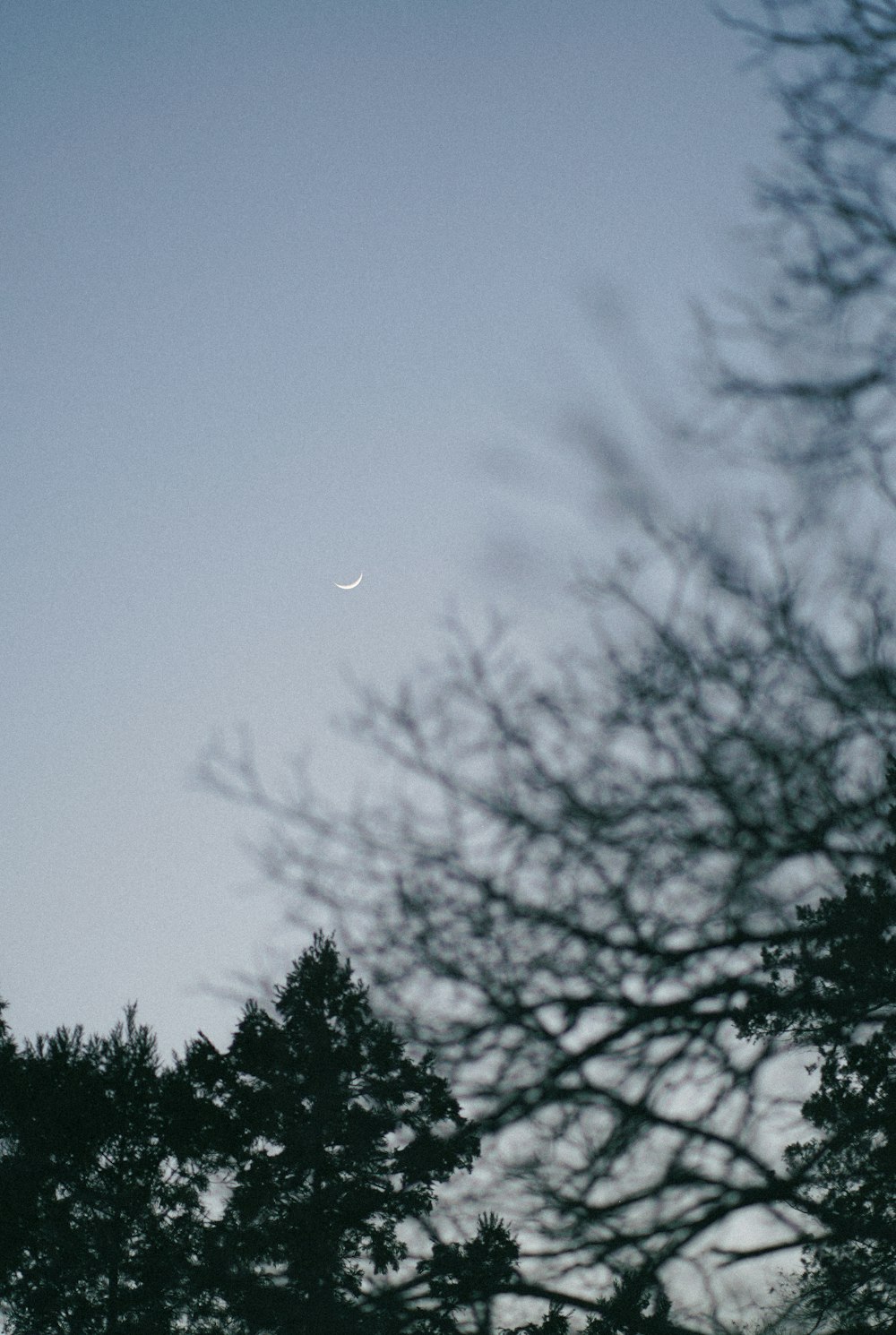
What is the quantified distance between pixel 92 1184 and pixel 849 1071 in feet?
70.5

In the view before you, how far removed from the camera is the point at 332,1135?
13.0ft

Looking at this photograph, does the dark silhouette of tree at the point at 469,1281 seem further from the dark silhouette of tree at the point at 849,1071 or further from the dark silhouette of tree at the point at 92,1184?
the dark silhouette of tree at the point at 92,1184

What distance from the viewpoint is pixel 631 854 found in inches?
161

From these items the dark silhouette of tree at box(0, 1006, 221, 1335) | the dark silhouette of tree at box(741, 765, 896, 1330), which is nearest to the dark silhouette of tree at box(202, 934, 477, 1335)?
the dark silhouette of tree at box(741, 765, 896, 1330)

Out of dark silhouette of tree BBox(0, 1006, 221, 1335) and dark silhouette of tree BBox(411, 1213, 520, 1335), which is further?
dark silhouette of tree BBox(0, 1006, 221, 1335)

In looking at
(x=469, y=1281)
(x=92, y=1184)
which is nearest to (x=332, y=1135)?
(x=469, y=1281)

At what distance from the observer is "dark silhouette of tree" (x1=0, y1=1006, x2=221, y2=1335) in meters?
18.9

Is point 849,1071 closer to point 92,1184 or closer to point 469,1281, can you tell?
point 469,1281

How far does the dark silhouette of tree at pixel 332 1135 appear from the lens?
389cm

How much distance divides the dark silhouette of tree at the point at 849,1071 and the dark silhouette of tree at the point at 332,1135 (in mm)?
1312

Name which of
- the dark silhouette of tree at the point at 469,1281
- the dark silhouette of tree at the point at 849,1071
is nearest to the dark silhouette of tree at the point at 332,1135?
the dark silhouette of tree at the point at 469,1281

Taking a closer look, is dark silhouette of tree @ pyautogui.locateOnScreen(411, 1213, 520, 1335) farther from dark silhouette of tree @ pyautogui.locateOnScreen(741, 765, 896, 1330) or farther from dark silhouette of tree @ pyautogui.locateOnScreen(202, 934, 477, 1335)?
dark silhouette of tree @ pyautogui.locateOnScreen(741, 765, 896, 1330)

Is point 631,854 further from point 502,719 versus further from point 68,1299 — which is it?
point 68,1299

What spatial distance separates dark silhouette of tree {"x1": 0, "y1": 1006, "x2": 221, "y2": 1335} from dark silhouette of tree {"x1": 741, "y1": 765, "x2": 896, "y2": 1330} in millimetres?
17008
